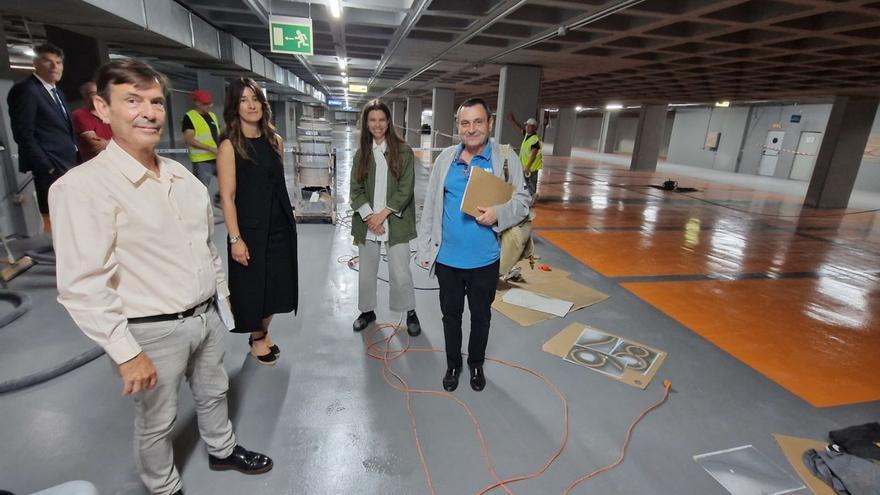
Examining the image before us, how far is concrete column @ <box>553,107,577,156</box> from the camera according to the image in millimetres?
21859

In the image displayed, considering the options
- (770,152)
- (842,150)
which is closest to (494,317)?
(842,150)

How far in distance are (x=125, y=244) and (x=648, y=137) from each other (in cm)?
1839

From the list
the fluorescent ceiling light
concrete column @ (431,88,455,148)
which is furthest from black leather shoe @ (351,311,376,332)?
concrete column @ (431,88,455,148)

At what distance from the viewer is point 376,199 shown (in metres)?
2.94

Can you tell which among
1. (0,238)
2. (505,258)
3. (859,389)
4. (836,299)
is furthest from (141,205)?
(836,299)

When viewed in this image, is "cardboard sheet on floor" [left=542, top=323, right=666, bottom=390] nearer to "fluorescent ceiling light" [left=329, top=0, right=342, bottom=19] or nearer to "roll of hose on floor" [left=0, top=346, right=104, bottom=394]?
"roll of hose on floor" [left=0, top=346, right=104, bottom=394]

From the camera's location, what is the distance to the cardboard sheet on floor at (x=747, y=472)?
1.95 metres

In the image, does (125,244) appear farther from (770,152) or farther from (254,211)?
(770,152)

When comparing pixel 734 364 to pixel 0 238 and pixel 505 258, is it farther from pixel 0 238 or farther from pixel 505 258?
pixel 0 238

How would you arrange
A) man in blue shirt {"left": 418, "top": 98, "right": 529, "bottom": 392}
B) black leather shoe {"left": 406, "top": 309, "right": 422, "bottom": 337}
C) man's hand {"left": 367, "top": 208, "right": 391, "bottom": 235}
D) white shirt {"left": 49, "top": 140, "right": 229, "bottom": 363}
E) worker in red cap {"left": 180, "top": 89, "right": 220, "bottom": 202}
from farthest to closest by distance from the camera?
worker in red cap {"left": 180, "top": 89, "right": 220, "bottom": 202}
black leather shoe {"left": 406, "top": 309, "right": 422, "bottom": 337}
man's hand {"left": 367, "top": 208, "right": 391, "bottom": 235}
man in blue shirt {"left": 418, "top": 98, "right": 529, "bottom": 392}
white shirt {"left": 49, "top": 140, "right": 229, "bottom": 363}

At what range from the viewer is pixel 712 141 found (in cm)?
1952

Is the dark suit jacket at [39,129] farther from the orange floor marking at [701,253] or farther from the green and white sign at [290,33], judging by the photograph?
the orange floor marking at [701,253]

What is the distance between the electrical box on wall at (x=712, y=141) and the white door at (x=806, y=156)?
3599 mm

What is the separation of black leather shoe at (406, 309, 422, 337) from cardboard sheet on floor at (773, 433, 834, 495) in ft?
7.43
